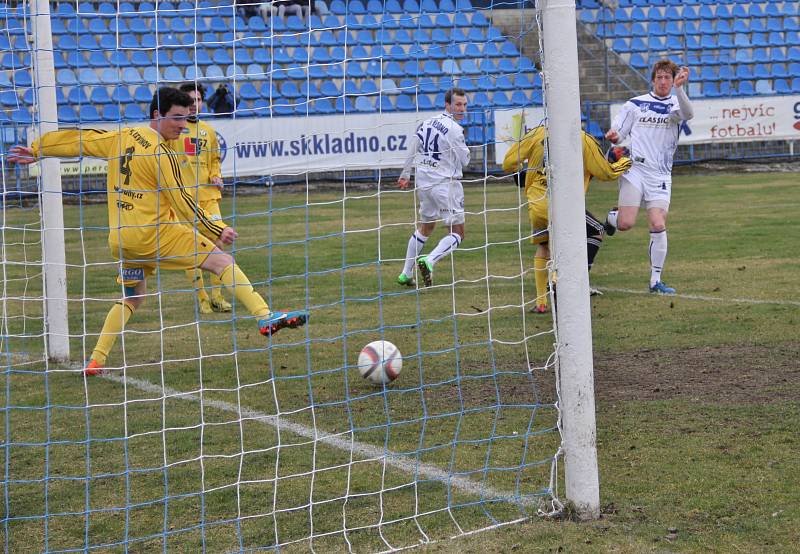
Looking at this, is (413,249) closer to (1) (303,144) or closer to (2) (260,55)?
(1) (303,144)

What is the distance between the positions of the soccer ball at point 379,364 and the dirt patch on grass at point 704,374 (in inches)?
51.2

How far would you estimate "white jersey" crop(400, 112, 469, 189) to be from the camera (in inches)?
414

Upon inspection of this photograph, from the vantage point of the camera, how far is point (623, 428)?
5.63 metres

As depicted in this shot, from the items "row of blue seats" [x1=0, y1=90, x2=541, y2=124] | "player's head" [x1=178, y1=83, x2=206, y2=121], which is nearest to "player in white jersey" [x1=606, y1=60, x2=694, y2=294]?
"player's head" [x1=178, y1=83, x2=206, y2=121]

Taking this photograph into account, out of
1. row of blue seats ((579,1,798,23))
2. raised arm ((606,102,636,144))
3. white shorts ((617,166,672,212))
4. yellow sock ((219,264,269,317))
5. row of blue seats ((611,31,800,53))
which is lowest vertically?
yellow sock ((219,264,269,317))

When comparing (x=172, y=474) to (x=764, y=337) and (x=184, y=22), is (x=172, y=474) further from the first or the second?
(x=184, y=22)

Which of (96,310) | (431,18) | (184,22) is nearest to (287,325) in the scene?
(96,310)

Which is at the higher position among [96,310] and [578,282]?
[578,282]

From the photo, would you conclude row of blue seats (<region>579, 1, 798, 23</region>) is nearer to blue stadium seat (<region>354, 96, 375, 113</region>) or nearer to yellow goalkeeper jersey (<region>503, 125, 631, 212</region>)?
blue stadium seat (<region>354, 96, 375, 113</region>)

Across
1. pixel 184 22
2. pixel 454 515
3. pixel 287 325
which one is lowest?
pixel 454 515

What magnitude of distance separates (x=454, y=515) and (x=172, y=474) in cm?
158

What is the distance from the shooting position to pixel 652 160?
33.8ft

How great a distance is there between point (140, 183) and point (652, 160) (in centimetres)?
553

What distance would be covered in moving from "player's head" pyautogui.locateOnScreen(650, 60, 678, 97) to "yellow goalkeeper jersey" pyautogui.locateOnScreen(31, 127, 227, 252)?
5027 millimetres
